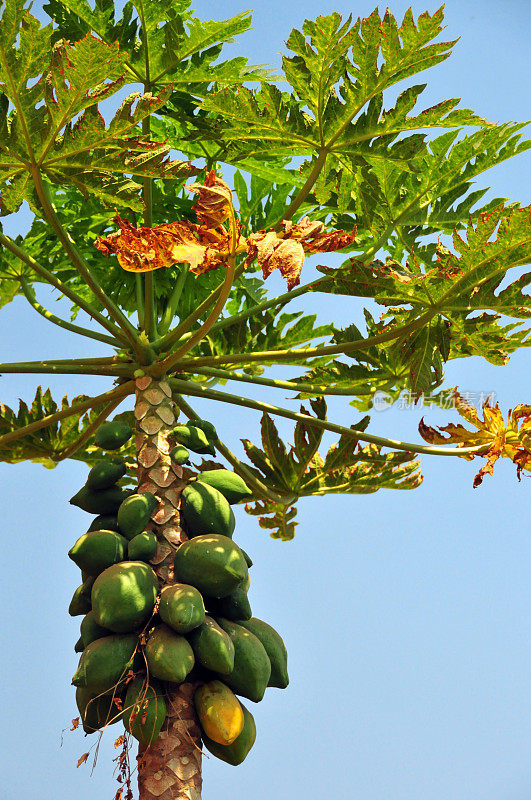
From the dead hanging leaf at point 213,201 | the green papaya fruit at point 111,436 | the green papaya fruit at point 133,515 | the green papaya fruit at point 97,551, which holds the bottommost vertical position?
the green papaya fruit at point 97,551

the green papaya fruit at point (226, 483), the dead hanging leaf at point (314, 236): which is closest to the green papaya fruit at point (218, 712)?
the green papaya fruit at point (226, 483)

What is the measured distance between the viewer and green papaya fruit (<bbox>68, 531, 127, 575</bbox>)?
2967 mm

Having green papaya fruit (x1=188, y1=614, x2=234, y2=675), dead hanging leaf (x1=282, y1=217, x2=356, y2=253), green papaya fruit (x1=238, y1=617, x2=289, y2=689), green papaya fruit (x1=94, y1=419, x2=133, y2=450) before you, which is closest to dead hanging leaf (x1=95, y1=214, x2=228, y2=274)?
dead hanging leaf (x1=282, y1=217, x2=356, y2=253)

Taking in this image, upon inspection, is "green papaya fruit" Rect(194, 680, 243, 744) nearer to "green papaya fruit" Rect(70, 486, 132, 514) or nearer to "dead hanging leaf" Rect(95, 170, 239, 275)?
"green papaya fruit" Rect(70, 486, 132, 514)

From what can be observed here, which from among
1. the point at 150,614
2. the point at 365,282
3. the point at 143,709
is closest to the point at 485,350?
the point at 365,282

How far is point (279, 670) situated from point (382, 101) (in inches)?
85.0

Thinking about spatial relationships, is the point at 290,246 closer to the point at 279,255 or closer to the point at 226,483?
the point at 279,255

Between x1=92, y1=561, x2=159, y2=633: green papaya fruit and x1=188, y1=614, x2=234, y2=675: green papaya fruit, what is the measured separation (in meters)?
0.19

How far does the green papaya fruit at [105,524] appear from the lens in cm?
322

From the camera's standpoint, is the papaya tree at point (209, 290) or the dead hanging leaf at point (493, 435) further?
the dead hanging leaf at point (493, 435)

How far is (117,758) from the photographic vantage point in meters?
2.85

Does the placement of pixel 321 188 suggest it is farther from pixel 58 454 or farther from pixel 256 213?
pixel 58 454

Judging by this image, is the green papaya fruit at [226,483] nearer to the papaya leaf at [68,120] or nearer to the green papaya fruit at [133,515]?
the green papaya fruit at [133,515]

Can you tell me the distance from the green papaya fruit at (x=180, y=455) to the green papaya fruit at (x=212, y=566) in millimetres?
433
